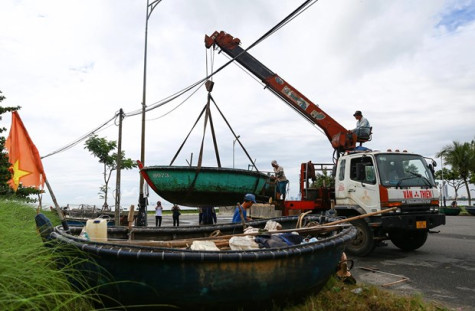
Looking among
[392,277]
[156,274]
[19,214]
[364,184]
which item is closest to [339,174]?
[364,184]

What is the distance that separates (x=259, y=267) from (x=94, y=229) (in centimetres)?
231

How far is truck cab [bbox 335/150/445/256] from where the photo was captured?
24.1 feet

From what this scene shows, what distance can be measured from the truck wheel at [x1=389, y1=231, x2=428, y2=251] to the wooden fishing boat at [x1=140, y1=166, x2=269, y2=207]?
407 cm

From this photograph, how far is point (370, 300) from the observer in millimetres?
4281

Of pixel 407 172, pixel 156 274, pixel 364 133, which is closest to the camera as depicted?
pixel 156 274

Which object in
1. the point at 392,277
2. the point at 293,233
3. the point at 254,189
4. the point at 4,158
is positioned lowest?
the point at 392,277

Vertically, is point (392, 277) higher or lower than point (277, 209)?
lower

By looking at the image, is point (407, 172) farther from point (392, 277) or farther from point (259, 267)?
point (259, 267)

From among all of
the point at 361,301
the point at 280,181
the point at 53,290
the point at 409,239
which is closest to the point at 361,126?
the point at 280,181

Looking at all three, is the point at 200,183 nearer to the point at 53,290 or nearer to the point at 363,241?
the point at 363,241

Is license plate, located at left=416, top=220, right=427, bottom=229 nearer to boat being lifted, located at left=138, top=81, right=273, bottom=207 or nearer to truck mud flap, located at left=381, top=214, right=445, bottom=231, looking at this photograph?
truck mud flap, located at left=381, top=214, right=445, bottom=231

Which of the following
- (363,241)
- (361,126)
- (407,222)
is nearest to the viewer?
(407,222)

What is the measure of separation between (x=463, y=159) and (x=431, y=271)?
3098cm

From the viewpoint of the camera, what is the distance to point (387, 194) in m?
7.39
